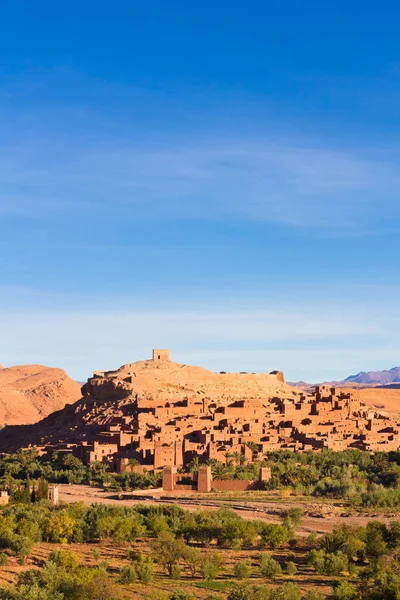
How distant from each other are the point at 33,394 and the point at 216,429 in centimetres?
5597

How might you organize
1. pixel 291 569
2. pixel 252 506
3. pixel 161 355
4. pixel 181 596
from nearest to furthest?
1. pixel 181 596
2. pixel 291 569
3. pixel 252 506
4. pixel 161 355

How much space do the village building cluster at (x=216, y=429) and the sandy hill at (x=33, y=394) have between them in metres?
33.1

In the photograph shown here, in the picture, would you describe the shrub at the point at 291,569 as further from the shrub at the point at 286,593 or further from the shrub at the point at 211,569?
the shrub at the point at 286,593

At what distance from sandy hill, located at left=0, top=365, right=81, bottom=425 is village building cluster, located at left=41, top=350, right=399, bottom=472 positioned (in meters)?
33.1

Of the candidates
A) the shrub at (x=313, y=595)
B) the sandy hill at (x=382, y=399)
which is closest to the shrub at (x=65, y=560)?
the shrub at (x=313, y=595)

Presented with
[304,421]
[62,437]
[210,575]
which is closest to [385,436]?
[304,421]

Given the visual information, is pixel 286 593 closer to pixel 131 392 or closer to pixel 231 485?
pixel 231 485

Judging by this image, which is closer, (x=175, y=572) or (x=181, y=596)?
(x=181, y=596)

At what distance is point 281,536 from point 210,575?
6181 mm

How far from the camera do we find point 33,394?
112 metres

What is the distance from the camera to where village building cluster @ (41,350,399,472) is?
54.8 m

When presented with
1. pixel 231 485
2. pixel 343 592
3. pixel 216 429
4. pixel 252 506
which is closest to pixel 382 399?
pixel 216 429

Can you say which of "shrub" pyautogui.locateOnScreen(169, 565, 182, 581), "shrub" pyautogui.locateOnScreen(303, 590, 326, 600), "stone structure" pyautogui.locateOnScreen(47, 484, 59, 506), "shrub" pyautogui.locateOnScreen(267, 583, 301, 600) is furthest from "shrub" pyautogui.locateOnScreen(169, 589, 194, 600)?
"stone structure" pyautogui.locateOnScreen(47, 484, 59, 506)

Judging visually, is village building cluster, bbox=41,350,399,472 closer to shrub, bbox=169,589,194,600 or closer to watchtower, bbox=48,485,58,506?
watchtower, bbox=48,485,58,506
